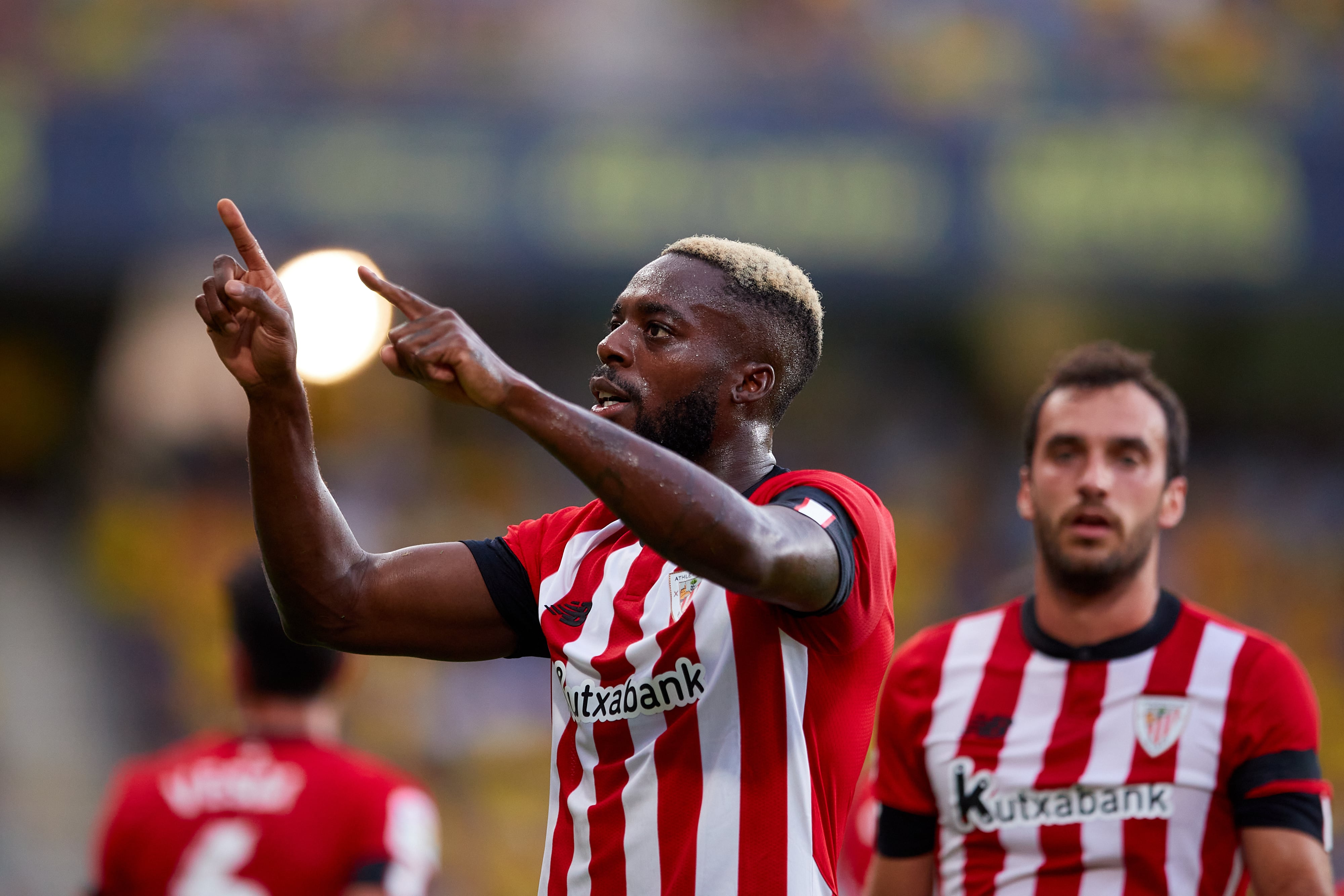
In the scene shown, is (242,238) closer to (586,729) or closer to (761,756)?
(586,729)

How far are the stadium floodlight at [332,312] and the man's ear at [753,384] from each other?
7.03 meters

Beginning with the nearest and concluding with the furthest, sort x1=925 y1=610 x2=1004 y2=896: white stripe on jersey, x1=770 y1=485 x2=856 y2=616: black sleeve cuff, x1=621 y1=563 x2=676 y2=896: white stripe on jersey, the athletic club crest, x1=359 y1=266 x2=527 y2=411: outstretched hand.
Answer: x1=359 y1=266 x2=527 y2=411: outstretched hand → x1=770 y1=485 x2=856 y2=616: black sleeve cuff → x1=621 y1=563 x2=676 y2=896: white stripe on jersey → the athletic club crest → x1=925 y1=610 x2=1004 y2=896: white stripe on jersey

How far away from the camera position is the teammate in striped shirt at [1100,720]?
3.48 metres

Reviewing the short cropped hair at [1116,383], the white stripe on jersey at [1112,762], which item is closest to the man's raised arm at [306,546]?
the white stripe on jersey at [1112,762]

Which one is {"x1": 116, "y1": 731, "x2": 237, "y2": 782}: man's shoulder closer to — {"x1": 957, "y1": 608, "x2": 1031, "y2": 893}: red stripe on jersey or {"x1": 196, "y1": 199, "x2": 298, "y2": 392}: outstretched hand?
{"x1": 196, "y1": 199, "x2": 298, "y2": 392}: outstretched hand

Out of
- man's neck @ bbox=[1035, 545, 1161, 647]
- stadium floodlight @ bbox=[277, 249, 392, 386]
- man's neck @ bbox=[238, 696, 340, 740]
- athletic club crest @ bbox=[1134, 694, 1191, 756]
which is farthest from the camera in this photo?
stadium floodlight @ bbox=[277, 249, 392, 386]

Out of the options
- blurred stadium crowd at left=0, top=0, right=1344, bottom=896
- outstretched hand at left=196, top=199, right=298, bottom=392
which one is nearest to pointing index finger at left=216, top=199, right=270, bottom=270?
outstretched hand at left=196, top=199, right=298, bottom=392

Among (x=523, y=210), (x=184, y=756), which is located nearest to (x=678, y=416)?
(x=184, y=756)

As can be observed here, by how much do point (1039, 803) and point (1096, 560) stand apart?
60 cm

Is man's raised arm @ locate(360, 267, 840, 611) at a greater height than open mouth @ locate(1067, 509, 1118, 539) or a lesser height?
lesser

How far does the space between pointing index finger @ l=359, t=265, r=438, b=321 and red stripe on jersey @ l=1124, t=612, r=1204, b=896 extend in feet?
6.87

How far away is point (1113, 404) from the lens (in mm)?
3896

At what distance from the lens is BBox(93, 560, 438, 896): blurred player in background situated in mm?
3711

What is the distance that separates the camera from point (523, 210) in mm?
11523
